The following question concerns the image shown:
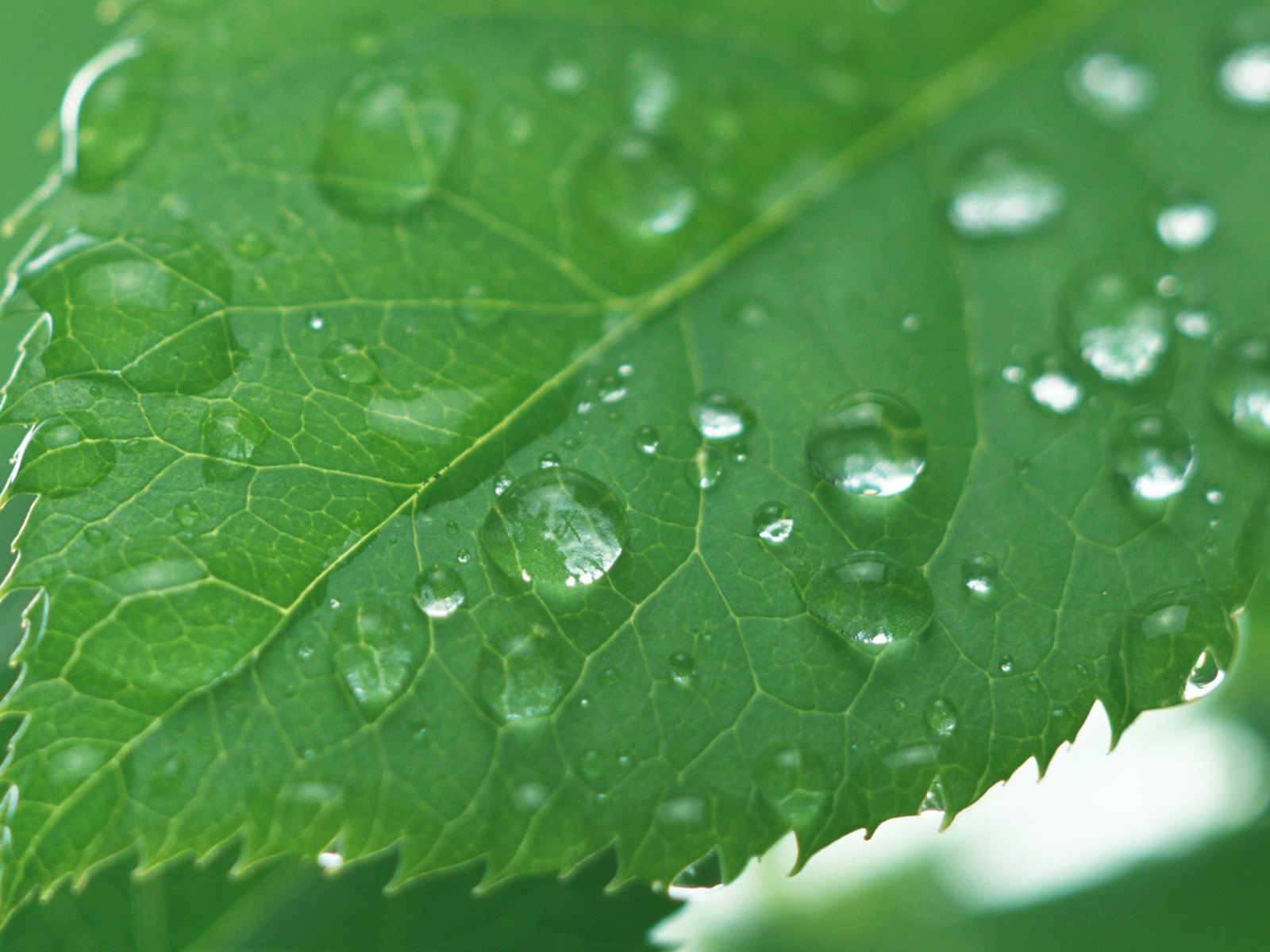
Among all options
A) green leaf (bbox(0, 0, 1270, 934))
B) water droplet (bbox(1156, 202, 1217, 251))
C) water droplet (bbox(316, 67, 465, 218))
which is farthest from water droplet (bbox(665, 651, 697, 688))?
water droplet (bbox(1156, 202, 1217, 251))

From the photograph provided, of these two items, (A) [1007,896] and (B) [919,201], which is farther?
(A) [1007,896]

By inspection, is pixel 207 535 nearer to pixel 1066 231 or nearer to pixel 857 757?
pixel 857 757

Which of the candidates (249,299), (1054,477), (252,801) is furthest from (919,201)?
(252,801)

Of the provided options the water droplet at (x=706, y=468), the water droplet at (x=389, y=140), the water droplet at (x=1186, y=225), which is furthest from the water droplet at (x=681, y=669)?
the water droplet at (x=1186, y=225)

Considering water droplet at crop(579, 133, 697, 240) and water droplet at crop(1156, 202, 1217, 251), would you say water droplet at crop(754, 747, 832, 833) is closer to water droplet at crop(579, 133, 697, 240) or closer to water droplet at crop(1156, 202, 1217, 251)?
water droplet at crop(579, 133, 697, 240)

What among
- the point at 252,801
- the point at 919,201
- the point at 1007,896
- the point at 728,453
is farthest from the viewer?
the point at 1007,896

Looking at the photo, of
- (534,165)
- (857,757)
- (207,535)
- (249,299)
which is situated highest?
(534,165)

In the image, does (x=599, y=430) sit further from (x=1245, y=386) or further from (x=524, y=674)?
(x=1245, y=386)
